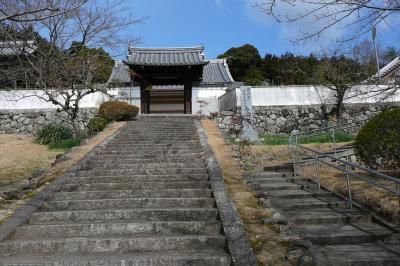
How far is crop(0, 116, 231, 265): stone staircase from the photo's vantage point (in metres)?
4.68

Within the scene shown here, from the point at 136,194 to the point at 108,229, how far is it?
1.59m

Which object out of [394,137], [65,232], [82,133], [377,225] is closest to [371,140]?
[394,137]

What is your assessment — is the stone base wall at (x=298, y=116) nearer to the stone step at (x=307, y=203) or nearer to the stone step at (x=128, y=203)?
the stone step at (x=307, y=203)

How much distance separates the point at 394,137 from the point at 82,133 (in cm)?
1173

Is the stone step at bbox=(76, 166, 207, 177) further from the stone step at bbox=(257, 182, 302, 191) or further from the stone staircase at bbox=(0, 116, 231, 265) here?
the stone step at bbox=(257, 182, 302, 191)

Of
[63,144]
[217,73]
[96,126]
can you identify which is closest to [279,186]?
[63,144]

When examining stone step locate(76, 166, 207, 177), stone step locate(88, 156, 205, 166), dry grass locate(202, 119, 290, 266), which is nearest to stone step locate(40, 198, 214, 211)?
dry grass locate(202, 119, 290, 266)

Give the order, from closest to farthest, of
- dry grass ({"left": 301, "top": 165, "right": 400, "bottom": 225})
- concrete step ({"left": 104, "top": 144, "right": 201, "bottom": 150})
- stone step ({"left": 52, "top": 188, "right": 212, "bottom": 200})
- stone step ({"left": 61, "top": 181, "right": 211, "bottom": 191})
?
1. dry grass ({"left": 301, "top": 165, "right": 400, "bottom": 225})
2. stone step ({"left": 52, "top": 188, "right": 212, "bottom": 200})
3. stone step ({"left": 61, "top": 181, "right": 211, "bottom": 191})
4. concrete step ({"left": 104, "top": 144, "right": 201, "bottom": 150})

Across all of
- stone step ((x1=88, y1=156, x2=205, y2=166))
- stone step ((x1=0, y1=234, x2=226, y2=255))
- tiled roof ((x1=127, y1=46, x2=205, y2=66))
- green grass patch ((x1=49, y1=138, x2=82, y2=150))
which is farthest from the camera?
tiled roof ((x1=127, y1=46, x2=205, y2=66))

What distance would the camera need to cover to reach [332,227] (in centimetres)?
622

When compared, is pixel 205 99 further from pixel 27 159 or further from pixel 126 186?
pixel 126 186

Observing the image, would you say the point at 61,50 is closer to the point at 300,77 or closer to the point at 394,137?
the point at 394,137

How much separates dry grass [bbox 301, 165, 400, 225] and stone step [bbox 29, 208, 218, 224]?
3.00 metres

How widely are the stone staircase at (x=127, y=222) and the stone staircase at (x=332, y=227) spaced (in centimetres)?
114
